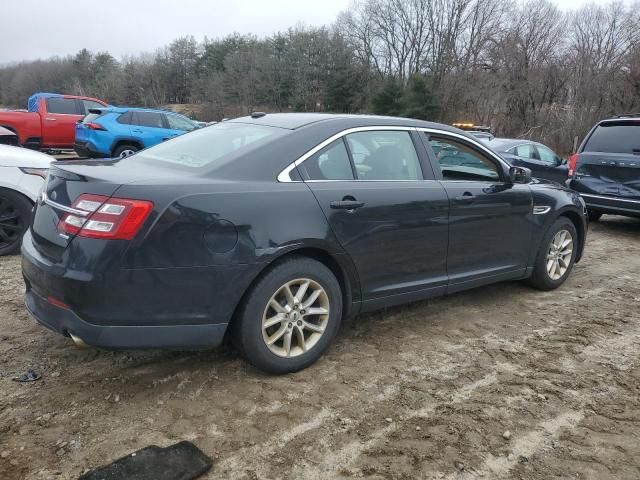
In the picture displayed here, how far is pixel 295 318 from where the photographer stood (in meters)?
3.14

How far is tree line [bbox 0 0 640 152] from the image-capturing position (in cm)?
2944

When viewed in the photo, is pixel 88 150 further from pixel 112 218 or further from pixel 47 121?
pixel 112 218

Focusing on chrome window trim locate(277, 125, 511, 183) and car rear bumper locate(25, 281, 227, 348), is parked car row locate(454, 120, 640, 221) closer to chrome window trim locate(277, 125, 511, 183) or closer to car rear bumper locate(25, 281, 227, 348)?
chrome window trim locate(277, 125, 511, 183)

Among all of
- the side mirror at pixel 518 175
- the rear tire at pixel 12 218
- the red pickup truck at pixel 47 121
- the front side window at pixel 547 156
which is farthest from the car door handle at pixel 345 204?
the red pickup truck at pixel 47 121

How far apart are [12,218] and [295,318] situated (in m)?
3.71

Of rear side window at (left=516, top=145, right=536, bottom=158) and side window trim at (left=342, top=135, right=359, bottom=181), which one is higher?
rear side window at (left=516, top=145, right=536, bottom=158)

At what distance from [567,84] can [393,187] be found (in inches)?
1228

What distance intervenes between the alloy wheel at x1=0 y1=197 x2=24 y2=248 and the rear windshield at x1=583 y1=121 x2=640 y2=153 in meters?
7.77

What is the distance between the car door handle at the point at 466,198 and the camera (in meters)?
3.94

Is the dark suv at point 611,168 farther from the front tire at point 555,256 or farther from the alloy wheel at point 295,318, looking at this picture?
the alloy wheel at point 295,318

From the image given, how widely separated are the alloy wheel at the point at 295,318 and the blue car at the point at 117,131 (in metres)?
9.79

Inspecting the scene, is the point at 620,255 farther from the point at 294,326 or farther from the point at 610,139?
the point at 294,326

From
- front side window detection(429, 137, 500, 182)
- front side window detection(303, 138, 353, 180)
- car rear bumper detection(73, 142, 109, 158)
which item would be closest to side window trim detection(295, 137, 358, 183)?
front side window detection(303, 138, 353, 180)

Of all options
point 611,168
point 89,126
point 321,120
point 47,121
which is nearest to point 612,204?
point 611,168
